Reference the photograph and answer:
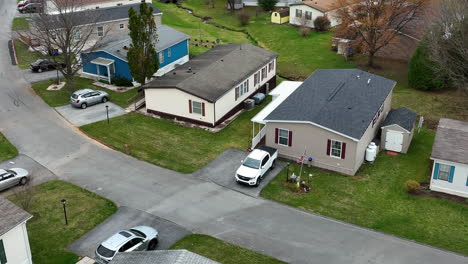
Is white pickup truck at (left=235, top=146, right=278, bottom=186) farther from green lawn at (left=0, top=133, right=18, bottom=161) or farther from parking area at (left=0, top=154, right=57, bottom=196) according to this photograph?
green lawn at (left=0, top=133, right=18, bottom=161)

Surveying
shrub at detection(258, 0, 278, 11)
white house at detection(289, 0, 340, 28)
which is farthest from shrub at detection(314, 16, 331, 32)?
shrub at detection(258, 0, 278, 11)

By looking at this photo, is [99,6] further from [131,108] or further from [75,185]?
[75,185]

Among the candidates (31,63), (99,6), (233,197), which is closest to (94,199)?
(233,197)

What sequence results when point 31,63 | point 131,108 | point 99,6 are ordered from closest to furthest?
point 131,108
point 31,63
point 99,6

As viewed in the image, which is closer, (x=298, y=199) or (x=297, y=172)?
(x=298, y=199)

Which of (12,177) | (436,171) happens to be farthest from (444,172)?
(12,177)

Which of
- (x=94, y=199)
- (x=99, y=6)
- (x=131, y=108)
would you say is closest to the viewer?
(x=94, y=199)

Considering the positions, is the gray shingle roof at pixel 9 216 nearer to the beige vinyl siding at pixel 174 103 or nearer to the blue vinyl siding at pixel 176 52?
the beige vinyl siding at pixel 174 103

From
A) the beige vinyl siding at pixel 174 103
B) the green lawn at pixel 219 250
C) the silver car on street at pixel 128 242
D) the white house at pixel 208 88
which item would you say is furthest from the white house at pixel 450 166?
the silver car on street at pixel 128 242
